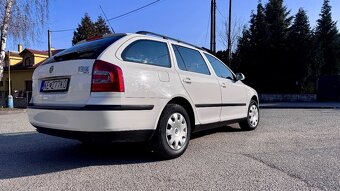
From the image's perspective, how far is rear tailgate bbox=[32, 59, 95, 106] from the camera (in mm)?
3887

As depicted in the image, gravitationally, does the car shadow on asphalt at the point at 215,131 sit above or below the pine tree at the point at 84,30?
below

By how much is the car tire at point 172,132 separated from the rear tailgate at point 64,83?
106cm

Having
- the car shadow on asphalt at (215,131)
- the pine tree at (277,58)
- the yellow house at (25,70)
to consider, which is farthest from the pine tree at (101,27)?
the car shadow on asphalt at (215,131)

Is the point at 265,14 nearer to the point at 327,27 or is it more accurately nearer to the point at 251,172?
the point at 327,27

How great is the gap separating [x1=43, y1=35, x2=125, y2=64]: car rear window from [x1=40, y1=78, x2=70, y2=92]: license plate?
0.31 metres

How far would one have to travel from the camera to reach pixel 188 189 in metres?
3.26

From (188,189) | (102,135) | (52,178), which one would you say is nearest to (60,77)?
(102,135)

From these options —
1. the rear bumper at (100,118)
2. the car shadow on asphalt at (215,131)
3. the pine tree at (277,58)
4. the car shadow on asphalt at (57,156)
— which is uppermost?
the pine tree at (277,58)

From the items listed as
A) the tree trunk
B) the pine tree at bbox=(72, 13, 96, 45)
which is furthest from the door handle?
the pine tree at bbox=(72, 13, 96, 45)

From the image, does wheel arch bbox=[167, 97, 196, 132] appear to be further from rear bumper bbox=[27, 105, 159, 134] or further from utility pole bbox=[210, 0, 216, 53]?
utility pole bbox=[210, 0, 216, 53]

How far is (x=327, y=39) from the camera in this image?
101 ft

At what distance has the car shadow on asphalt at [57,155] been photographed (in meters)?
4.14

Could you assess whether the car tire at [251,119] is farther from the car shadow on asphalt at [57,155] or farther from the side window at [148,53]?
the side window at [148,53]

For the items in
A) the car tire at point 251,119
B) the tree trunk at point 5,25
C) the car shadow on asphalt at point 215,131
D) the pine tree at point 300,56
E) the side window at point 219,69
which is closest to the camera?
the side window at point 219,69
